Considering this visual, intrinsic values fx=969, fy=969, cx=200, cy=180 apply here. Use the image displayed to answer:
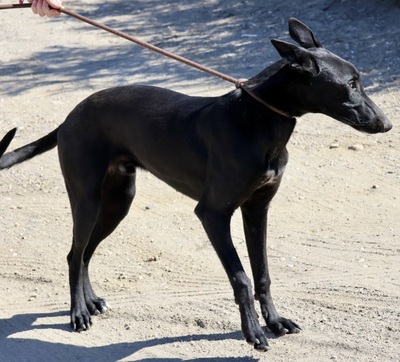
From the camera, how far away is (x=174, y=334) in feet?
18.9

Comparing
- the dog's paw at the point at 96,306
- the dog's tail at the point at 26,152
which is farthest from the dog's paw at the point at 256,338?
A: the dog's tail at the point at 26,152

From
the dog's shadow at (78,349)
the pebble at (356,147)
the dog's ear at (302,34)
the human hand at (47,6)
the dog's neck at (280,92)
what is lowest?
the dog's shadow at (78,349)

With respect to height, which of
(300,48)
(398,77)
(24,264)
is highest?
(300,48)

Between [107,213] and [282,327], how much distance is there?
136 cm

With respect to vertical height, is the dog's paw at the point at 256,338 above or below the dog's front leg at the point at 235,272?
below

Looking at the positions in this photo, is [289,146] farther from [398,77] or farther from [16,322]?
[16,322]

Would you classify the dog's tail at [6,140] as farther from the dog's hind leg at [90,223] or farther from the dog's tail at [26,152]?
the dog's hind leg at [90,223]

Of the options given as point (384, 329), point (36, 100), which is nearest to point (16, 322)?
point (384, 329)

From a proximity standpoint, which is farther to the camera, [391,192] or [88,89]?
[88,89]

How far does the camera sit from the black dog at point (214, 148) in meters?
5.05

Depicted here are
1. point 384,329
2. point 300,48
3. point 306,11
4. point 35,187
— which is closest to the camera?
point 300,48

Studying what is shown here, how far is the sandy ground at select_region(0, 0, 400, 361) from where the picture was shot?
570 cm

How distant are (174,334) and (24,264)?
1.66m

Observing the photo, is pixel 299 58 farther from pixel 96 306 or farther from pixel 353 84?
pixel 96 306
